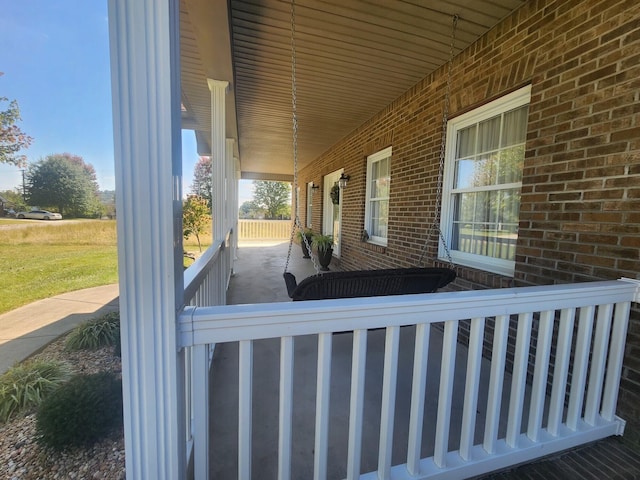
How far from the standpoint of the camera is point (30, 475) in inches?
56.4

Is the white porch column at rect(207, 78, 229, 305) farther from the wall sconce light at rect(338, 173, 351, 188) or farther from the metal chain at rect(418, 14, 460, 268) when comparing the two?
the wall sconce light at rect(338, 173, 351, 188)

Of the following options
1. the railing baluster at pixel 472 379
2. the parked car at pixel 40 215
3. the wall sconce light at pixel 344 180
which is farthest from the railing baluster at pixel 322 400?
the wall sconce light at pixel 344 180

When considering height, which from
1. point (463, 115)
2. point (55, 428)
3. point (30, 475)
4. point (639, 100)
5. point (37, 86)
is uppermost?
point (463, 115)

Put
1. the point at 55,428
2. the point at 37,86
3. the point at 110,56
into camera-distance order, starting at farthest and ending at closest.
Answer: the point at 55,428 → the point at 37,86 → the point at 110,56

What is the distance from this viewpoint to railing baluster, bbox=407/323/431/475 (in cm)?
123

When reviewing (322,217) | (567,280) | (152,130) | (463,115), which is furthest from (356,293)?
(322,217)

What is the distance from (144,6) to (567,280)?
2.55 m

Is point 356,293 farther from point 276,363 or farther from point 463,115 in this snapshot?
point 463,115

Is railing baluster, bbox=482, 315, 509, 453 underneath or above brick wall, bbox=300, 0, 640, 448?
underneath

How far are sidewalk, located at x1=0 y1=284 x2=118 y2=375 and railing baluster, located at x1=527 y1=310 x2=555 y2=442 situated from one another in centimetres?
322

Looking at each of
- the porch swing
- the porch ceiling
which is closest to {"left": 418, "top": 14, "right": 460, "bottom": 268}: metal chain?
the porch ceiling

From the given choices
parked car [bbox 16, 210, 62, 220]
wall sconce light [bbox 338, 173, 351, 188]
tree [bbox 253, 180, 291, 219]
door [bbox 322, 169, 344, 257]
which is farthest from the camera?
tree [bbox 253, 180, 291, 219]

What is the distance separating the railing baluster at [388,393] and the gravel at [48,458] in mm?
1238

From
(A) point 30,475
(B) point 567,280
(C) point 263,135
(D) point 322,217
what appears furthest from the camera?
(D) point 322,217
